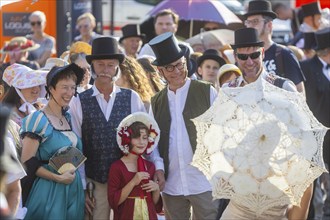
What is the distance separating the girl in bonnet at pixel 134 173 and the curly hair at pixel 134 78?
1.05 meters

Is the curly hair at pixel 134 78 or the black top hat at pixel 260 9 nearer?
the curly hair at pixel 134 78

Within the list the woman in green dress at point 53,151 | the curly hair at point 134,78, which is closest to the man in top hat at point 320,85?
the curly hair at point 134,78

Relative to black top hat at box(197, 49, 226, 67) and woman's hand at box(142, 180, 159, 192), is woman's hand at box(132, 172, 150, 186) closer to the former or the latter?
woman's hand at box(142, 180, 159, 192)

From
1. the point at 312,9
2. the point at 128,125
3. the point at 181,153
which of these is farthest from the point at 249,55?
the point at 312,9

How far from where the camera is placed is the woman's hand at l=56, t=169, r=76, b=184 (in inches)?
299

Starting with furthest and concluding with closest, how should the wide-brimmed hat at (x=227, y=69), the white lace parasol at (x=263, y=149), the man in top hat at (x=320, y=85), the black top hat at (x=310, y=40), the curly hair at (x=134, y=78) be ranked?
1. the black top hat at (x=310, y=40)
2. the man in top hat at (x=320, y=85)
3. the wide-brimmed hat at (x=227, y=69)
4. the curly hair at (x=134, y=78)
5. the white lace parasol at (x=263, y=149)

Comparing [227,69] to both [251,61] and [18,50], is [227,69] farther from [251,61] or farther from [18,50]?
[18,50]

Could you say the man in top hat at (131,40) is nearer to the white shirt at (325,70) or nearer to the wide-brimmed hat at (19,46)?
the wide-brimmed hat at (19,46)

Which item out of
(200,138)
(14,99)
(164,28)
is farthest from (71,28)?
(200,138)

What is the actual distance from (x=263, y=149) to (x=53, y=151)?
1969 mm

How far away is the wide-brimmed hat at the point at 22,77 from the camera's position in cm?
809

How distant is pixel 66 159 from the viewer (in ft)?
24.8

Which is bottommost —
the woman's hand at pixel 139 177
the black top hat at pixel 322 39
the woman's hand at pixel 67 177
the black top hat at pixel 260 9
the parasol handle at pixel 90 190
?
the parasol handle at pixel 90 190

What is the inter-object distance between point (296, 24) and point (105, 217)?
8.93 metres
